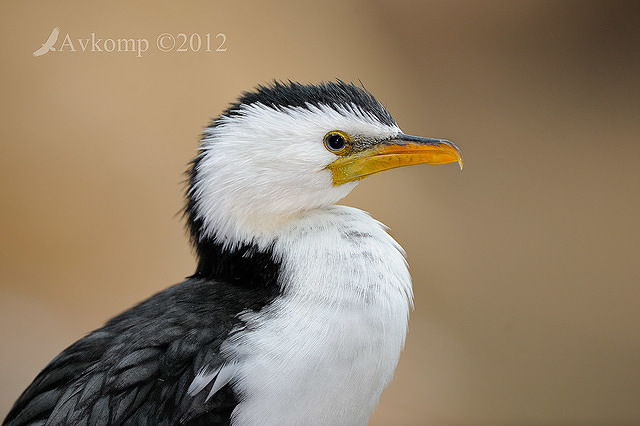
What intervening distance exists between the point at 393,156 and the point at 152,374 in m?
0.75

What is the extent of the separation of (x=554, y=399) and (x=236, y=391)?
101 inches

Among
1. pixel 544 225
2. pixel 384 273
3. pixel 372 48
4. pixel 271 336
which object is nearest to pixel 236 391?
pixel 271 336

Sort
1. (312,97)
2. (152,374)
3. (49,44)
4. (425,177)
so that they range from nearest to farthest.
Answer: (152,374), (312,97), (49,44), (425,177)

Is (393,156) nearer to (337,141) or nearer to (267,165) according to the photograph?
(337,141)

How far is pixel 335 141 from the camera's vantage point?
1.46 metres

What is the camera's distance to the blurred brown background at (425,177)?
9.87 feet

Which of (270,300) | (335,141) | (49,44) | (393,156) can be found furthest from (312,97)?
(49,44)

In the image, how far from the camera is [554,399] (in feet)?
10.9

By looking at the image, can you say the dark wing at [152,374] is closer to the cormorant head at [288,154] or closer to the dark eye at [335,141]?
the cormorant head at [288,154]

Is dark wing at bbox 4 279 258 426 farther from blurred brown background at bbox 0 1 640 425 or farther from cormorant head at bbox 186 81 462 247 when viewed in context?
blurred brown background at bbox 0 1 640 425

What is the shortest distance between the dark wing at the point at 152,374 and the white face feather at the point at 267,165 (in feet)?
0.60

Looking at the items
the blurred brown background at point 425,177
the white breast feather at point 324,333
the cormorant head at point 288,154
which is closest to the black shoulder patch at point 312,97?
the cormorant head at point 288,154

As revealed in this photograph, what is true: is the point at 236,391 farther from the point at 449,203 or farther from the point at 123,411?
the point at 449,203

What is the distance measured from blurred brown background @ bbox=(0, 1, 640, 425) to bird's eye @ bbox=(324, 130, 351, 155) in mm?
1610
